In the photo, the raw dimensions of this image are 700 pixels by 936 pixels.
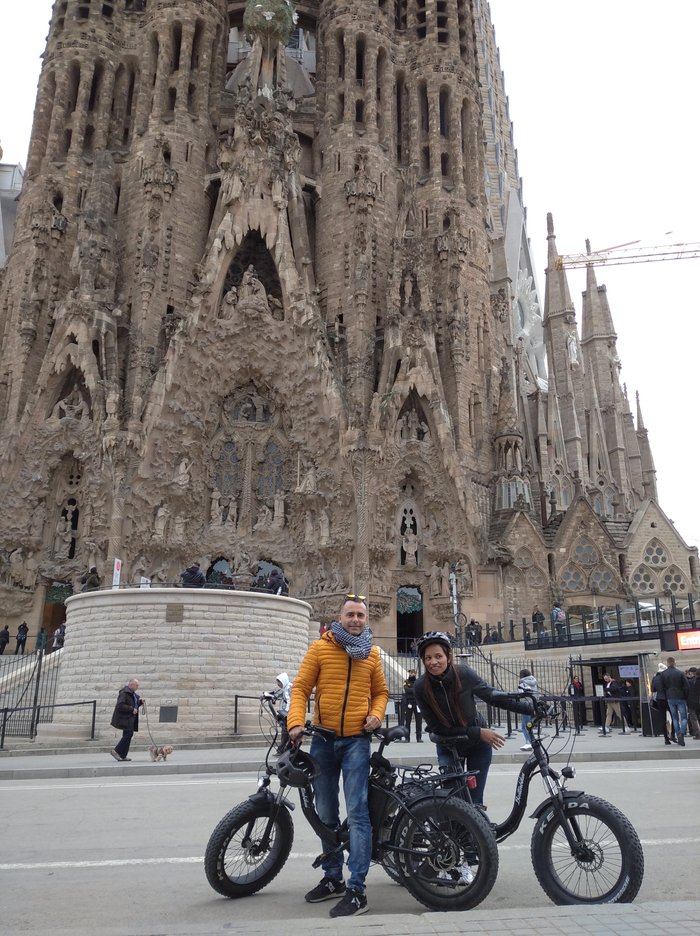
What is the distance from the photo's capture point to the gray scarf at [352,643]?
459cm

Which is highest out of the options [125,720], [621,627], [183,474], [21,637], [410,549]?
[183,474]

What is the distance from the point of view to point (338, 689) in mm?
4551

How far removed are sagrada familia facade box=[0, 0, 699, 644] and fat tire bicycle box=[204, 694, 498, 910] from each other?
25306mm

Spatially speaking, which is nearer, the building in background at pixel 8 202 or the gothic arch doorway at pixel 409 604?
the gothic arch doorway at pixel 409 604

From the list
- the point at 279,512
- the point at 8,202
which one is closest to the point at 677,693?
the point at 279,512

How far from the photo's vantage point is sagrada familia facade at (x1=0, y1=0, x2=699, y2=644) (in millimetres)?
31656

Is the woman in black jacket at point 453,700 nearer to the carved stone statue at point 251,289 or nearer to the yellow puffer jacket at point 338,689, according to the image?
the yellow puffer jacket at point 338,689

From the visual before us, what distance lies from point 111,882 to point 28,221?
36761 mm

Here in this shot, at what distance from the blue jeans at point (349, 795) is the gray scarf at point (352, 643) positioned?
455mm

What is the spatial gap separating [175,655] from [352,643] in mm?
13441

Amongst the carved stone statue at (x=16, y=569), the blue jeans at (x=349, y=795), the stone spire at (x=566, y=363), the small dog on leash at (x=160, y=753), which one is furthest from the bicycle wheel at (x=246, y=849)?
the stone spire at (x=566, y=363)

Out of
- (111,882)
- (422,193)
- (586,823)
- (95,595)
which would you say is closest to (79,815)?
(111,882)

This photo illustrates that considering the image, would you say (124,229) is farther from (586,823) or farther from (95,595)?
(586,823)

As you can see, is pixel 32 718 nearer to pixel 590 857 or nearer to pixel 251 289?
pixel 590 857
